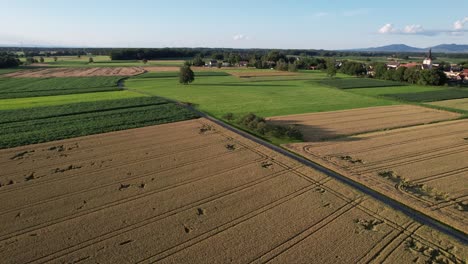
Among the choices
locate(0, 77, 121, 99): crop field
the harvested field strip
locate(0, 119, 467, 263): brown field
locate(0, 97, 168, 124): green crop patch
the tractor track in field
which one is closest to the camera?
locate(0, 119, 467, 263): brown field

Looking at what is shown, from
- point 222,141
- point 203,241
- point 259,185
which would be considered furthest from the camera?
point 222,141

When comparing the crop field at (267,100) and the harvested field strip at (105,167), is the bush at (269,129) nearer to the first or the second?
the harvested field strip at (105,167)

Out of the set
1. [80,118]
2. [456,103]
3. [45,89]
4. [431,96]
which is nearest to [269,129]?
[80,118]

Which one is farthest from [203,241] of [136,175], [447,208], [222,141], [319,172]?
[222,141]

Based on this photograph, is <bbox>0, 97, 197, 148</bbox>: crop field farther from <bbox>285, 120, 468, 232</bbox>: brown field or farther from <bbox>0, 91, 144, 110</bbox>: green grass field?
<bbox>285, 120, 468, 232</bbox>: brown field

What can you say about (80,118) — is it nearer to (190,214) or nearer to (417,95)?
(190,214)


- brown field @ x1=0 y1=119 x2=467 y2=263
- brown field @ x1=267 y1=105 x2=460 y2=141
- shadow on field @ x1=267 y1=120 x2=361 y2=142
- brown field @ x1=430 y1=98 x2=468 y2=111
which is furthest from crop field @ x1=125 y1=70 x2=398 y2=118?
brown field @ x1=0 y1=119 x2=467 y2=263

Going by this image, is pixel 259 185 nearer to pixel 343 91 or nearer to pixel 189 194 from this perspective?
pixel 189 194
